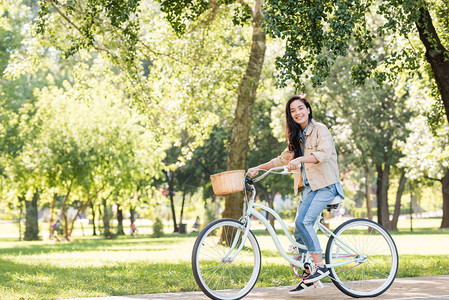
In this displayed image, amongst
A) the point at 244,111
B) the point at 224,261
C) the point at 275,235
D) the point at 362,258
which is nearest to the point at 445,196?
the point at 244,111

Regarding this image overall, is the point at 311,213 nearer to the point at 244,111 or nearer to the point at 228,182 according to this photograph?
the point at 228,182

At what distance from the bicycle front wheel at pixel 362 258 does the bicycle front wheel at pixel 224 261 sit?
3.09 ft

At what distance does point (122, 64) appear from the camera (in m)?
17.1

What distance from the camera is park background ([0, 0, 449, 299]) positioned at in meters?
9.87

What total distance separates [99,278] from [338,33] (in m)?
5.13

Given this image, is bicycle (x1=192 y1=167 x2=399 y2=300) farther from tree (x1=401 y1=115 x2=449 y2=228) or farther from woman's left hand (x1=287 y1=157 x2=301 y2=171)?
tree (x1=401 y1=115 x2=449 y2=228)

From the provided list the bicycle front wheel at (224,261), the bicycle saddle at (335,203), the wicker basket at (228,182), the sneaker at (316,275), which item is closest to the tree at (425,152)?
the bicycle saddle at (335,203)

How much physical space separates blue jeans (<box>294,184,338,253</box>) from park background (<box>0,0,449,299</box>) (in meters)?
1.87

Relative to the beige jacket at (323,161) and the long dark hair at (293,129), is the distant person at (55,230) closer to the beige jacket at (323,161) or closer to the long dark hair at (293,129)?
the long dark hair at (293,129)

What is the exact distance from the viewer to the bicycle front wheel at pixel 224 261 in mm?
6195

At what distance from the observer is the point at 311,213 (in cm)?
678

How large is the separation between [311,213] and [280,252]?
1.72 ft

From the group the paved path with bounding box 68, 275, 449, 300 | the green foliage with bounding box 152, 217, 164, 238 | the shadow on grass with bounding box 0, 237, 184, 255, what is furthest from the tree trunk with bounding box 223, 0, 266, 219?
the green foliage with bounding box 152, 217, 164, 238

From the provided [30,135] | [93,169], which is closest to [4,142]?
[30,135]
